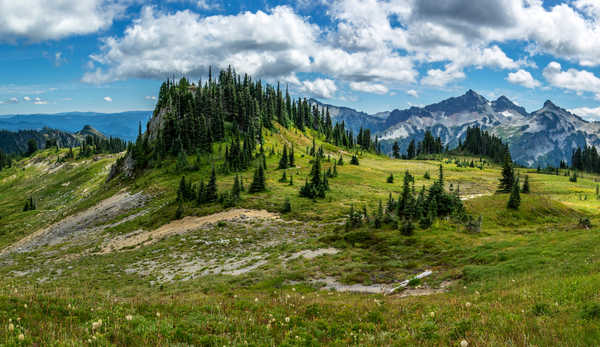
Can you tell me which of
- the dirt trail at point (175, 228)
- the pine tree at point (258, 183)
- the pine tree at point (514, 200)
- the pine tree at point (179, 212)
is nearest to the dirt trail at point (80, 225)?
the pine tree at point (179, 212)

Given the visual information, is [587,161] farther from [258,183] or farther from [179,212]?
[179,212]

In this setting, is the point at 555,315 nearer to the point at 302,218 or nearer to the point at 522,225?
the point at 522,225

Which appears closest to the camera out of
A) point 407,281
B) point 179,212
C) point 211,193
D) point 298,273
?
point 407,281

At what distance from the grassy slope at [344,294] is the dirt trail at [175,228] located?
2789mm

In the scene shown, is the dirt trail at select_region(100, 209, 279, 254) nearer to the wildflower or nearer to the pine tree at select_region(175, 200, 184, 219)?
the pine tree at select_region(175, 200, 184, 219)

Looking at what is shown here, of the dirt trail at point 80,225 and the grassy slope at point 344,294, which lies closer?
the grassy slope at point 344,294

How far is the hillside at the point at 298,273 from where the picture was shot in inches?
322

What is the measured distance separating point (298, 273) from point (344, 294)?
6716mm

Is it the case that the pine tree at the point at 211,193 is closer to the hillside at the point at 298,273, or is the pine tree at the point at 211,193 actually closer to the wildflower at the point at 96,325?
the hillside at the point at 298,273

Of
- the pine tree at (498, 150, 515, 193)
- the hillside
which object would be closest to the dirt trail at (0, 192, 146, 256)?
the hillside

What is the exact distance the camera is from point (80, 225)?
62.7 metres

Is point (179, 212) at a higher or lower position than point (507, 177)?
lower

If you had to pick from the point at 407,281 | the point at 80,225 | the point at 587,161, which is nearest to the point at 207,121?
the point at 80,225

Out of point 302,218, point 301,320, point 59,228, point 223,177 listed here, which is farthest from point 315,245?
point 59,228
